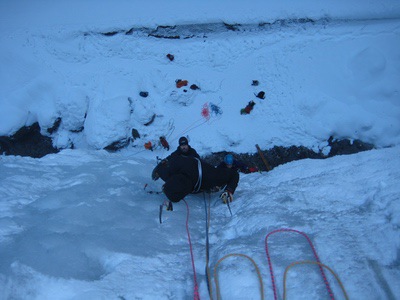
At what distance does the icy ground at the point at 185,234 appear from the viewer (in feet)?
7.38

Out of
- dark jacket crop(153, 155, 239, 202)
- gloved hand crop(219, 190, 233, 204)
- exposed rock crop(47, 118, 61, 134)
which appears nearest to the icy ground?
gloved hand crop(219, 190, 233, 204)

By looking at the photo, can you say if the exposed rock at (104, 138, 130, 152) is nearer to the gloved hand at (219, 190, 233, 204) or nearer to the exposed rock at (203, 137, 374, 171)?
the exposed rock at (203, 137, 374, 171)

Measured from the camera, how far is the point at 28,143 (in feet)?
20.7

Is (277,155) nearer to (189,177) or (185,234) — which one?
(189,177)

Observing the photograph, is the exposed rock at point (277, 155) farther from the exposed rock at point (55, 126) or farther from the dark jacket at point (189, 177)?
the exposed rock at point (55, 126)

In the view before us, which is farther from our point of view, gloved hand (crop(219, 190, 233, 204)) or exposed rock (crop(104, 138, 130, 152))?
exposed rock (crop(104, 138, 130, 152))

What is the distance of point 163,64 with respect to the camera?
21.3 feet

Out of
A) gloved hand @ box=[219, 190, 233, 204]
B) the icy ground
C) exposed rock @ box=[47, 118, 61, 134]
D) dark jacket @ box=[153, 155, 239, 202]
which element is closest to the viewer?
the icy ground

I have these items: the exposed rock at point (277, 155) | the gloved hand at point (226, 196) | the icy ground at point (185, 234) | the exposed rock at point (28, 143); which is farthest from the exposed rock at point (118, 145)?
the gloved hand at point (226, 196)

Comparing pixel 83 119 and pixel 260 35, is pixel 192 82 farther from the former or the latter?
pixel 83 119

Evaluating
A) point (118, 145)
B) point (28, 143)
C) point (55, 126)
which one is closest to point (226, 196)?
point (118, 145)

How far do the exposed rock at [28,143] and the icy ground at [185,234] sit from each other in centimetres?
237

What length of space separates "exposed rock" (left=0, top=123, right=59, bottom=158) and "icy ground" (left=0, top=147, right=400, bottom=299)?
7.76 ft

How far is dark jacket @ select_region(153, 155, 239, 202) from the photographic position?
356 cm
